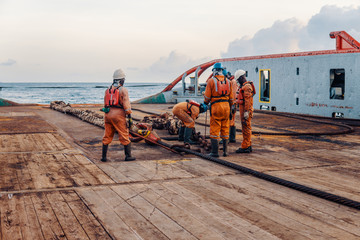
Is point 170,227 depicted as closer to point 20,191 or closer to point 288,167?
point 20,191

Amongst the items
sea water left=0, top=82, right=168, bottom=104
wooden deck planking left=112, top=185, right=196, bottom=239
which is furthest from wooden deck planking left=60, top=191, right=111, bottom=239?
sea water left=0, top=82, right=168, bottom=104

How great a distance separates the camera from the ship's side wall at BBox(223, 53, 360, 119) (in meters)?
15.0

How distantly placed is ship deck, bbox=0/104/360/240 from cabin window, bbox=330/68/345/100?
23.1ft

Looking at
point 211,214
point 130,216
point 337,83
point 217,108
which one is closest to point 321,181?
point 211,214

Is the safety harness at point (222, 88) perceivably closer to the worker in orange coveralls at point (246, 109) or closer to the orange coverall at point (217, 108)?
the orange coverall at point (217, 108)

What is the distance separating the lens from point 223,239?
11.7ft

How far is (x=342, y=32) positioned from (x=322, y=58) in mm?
1581

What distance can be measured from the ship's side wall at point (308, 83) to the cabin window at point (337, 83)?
0.46ft

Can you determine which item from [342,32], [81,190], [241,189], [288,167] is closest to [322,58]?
[342,32]

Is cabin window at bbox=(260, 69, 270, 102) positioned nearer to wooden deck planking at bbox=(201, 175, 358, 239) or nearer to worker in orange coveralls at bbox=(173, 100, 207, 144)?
worker in orange coveralls at bbox=(173, 100, 207, 144)

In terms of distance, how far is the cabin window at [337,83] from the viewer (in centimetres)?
1541

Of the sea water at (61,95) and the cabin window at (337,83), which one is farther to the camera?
the sea water at (61,95)

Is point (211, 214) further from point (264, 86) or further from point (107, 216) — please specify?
point (264, 86)

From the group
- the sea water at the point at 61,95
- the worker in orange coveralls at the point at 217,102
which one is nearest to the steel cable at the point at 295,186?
the worker in orange coveralls at the point at 217,102
